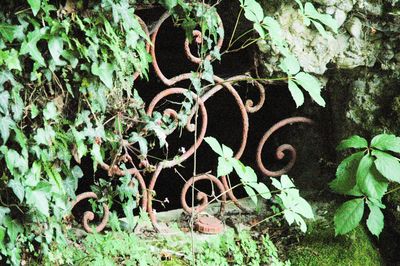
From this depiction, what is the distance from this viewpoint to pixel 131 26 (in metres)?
2.26

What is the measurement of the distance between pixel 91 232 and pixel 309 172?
4.74 feet

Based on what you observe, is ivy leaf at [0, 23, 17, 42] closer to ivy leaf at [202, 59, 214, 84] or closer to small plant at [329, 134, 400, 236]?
ivy leaf at [202, 59, 214, 84]

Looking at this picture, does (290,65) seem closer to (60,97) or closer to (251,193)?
(251,193)

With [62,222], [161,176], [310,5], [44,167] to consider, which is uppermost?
[310,5]

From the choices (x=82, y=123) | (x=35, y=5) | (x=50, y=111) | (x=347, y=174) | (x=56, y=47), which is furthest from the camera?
(x=347, y=174)

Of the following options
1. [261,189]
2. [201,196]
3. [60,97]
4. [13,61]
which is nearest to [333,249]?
[261,189]

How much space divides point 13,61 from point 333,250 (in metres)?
1.94

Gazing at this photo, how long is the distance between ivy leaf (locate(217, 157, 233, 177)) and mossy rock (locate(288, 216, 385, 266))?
78cm

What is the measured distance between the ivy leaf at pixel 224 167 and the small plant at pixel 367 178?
62cm

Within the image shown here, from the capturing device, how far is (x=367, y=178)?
250 cm

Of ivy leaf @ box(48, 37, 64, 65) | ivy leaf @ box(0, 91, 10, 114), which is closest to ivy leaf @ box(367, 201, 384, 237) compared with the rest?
ivy leaf @ box(48, 37, 64, 65)

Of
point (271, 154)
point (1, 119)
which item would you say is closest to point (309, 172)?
point (271, 154)

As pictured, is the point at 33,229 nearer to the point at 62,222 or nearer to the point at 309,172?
the point at 62,222

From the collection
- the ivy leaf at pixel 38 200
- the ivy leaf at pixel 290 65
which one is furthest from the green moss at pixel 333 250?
the ivy leaf at pixel 38 200
